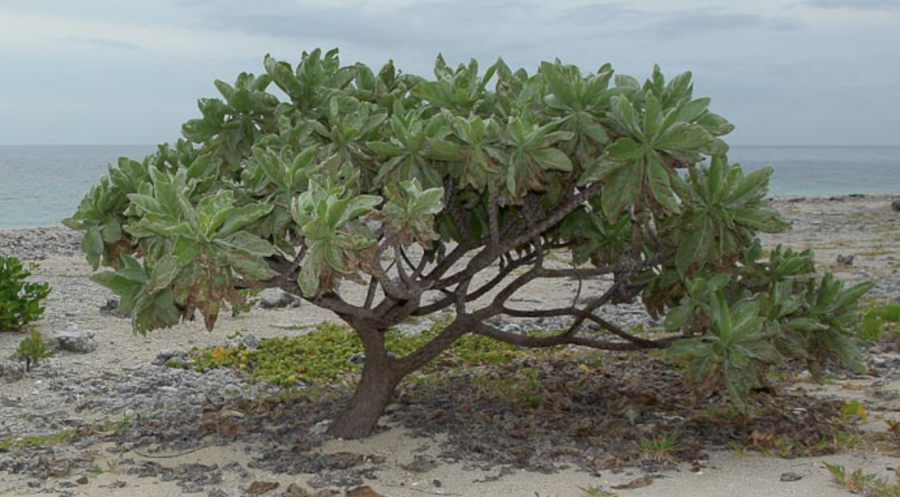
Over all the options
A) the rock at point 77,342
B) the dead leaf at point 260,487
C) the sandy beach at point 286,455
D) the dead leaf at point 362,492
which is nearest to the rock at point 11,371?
the sandy beach at point 286,455

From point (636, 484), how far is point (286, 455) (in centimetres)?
201

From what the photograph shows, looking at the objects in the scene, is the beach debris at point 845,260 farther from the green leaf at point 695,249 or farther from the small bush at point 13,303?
the small bush at point 13,303

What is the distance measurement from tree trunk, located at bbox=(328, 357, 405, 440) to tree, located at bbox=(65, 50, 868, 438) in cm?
1

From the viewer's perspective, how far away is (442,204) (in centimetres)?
484

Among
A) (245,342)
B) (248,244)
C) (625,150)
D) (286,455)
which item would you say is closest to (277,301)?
(245,342)

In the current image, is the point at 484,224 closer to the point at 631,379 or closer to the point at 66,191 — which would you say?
the point at 631,379

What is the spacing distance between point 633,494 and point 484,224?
6.12 feet

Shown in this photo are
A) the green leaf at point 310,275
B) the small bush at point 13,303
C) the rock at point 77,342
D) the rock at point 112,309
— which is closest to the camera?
the green leaf at point 310,275

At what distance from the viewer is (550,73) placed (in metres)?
5.13

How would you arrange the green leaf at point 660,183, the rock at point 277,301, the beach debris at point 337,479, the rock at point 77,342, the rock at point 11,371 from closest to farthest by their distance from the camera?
1. the green leaf at point 660,183
2. the beach debris at point 337,479
3. the rock at point 11,371
4. the rock at point 77,342
5. the rock at point 277,301

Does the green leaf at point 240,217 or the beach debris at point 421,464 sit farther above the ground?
the green leaf at point 240,217

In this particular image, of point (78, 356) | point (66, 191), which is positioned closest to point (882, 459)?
point (78, 356)

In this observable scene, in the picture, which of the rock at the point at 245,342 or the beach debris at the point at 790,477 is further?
the rock at the point at 245,342

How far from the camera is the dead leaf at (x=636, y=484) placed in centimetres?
510
